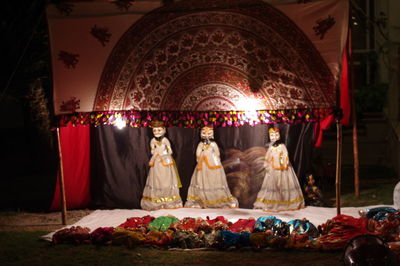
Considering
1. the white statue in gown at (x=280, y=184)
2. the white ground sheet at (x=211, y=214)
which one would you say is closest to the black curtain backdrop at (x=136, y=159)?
the white ground sheet at (x=211, y=214)

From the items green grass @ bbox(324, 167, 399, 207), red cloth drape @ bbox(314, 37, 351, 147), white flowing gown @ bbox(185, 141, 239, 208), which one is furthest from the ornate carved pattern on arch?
green grass @ bbox(324, 167, 399, 207)

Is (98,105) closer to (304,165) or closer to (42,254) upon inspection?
(42,254)

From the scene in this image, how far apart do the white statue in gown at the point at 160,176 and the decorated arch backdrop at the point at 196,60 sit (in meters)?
0.77

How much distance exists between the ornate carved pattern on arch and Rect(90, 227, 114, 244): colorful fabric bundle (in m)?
2.01

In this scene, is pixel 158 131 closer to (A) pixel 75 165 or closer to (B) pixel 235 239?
(A) pixel 75 165

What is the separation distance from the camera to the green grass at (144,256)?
5.68m

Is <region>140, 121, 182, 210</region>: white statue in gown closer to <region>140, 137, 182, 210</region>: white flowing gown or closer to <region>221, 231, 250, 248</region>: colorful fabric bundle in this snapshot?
<region>140, 137, 182, 210</region>: white flowing gown

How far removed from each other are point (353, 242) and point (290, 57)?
3421 mm

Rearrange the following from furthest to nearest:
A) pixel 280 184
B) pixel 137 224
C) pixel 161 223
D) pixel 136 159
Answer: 1. pixel 136 159
2. pixel 280 184
3. pixel 137 224
4. pixel 161 223

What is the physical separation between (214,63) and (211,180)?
207 cm

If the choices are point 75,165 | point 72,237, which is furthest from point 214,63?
point 72,237

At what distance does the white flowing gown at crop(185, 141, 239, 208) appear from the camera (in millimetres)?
8461

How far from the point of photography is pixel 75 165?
8695 millimetres

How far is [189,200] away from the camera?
8602mm
